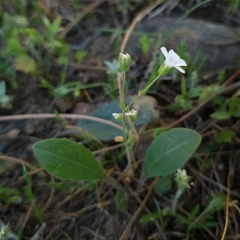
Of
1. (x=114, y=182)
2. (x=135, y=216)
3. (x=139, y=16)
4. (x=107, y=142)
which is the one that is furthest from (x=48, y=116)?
(x=139, y=16)

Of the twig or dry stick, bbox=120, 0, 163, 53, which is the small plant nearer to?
the twig

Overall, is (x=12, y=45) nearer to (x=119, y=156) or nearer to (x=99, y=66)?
(x=99, y=66)

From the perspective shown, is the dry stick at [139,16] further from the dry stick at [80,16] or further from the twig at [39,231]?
the twig at [39,231]

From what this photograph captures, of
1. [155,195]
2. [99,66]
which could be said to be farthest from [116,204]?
[99,66]

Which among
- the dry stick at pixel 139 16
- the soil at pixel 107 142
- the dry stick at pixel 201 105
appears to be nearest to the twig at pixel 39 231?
the soil at pixel 107 142

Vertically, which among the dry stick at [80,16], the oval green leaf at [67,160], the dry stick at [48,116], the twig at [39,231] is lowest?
the twig at [39,231]

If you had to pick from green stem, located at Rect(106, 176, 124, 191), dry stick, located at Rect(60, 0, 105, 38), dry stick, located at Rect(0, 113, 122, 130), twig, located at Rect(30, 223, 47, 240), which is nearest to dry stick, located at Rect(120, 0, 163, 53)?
dry stick, located at Rect(60, 0, 105, 38)
